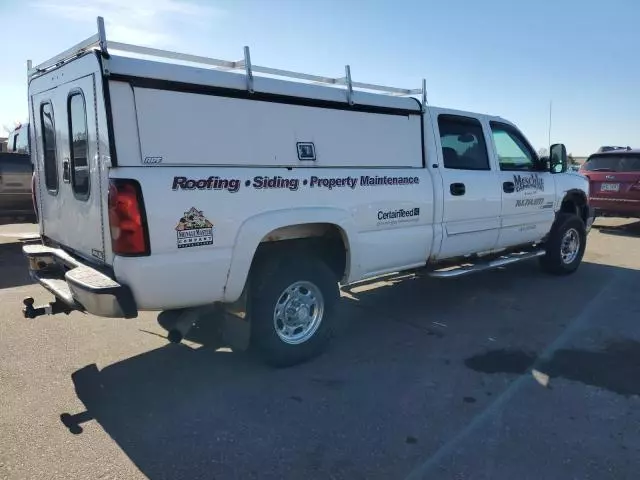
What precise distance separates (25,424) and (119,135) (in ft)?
6.20

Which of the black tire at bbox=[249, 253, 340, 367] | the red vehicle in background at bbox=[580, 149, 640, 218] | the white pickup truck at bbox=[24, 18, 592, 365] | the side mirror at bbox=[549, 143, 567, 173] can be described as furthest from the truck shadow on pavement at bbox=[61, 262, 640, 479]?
the red vehicle in background at bbox=[580, 149, 640, 218]

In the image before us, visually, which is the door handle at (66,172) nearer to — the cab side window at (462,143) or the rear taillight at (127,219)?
the rear taillight at (127,219)

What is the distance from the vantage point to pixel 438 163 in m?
5.19

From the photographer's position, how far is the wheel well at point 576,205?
736cm

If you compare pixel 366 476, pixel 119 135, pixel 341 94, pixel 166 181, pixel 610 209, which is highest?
pixel 341 94

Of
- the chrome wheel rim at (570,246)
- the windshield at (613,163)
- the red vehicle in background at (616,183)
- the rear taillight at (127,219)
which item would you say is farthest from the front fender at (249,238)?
the windshield at (613,163)

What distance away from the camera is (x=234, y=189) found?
3545mm

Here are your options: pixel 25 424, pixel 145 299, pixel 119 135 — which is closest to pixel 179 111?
pixel 119 135

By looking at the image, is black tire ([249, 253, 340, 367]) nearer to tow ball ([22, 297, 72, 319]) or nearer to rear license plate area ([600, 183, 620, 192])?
tow ball ([22, 297, 72, 319])

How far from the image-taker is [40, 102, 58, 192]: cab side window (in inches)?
167

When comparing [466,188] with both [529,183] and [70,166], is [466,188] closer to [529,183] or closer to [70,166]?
[529,183]

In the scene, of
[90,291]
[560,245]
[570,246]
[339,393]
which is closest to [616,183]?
[570,246]

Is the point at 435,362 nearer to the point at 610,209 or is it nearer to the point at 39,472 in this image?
the point at 39,472

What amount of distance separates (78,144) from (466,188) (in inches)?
146
